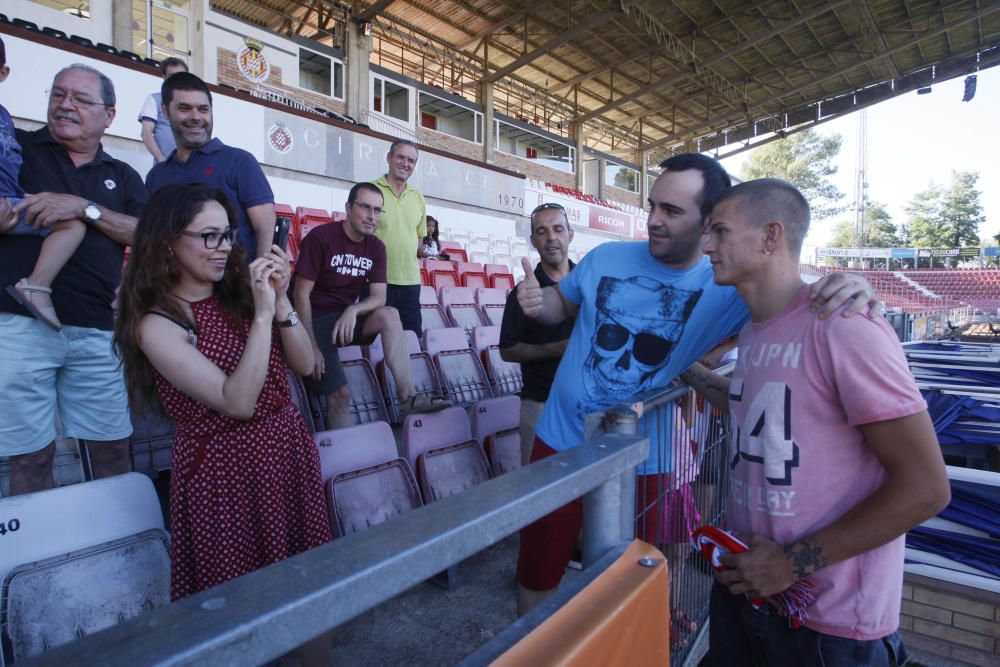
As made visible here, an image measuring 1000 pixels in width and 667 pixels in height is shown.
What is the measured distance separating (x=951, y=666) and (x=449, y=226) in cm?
1184

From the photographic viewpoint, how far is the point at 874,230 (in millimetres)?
50031

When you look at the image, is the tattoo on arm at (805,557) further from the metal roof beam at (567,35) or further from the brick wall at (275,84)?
the metal roof beam at (567,35)

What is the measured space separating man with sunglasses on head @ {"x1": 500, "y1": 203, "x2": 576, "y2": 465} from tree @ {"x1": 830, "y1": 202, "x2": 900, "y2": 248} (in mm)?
55571

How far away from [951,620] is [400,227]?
3.67 metres

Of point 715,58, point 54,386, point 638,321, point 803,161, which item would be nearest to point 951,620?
point 638,321

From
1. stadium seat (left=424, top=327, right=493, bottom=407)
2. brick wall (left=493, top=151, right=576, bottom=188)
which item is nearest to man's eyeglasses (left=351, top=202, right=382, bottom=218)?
stadium seat (left=424, top=327, right=493, bottom=407)

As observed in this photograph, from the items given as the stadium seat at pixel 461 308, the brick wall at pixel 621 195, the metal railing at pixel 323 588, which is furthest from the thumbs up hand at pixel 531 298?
the brick wall at pixel 621 195

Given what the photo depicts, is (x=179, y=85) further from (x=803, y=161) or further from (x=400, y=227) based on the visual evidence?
(x=803, y=161)

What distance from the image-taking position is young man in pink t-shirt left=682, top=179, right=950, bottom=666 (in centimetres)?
108

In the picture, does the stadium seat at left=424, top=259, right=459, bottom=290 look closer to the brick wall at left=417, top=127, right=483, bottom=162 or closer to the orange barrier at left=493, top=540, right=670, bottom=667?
the orange barrier at left=493, top=540, right=670, bottom=667

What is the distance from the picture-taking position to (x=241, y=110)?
30.1ft

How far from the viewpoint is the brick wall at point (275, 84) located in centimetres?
1149

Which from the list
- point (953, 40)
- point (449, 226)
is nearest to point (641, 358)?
point (449, 226)

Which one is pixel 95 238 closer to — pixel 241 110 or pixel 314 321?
pixel 314 321
